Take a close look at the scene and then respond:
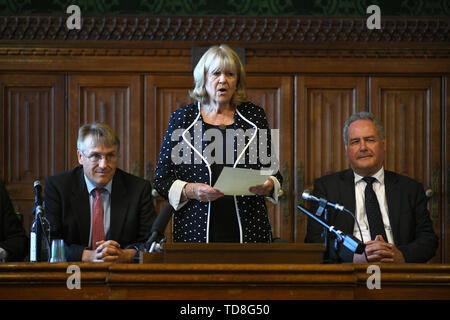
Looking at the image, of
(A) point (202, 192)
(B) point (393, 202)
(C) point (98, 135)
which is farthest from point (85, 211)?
(B) point (393, 202)

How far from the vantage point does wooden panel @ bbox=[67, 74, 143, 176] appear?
4789 millimetres

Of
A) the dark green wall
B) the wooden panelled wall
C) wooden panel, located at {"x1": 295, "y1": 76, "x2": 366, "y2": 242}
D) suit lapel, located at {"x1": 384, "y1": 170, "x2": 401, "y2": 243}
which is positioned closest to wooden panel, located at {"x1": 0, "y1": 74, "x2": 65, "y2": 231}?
the wooden panelled wall

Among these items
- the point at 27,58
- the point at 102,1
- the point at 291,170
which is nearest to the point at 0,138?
the point at 27,58

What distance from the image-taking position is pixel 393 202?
3367mm

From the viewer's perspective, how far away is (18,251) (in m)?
3.14

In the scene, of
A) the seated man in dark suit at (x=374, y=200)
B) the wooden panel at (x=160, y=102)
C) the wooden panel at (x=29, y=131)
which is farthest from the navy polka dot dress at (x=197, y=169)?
the wooden panel at (x=29, y=131)

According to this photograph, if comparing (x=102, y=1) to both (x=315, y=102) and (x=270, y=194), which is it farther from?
(x=270, y=194)

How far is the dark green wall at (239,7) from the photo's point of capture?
4.86 meters

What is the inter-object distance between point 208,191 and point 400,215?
129 centimetres

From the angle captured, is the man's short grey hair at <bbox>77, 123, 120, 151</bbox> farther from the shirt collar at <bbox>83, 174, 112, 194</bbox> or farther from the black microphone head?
the black microphone head

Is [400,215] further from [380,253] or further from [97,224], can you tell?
[97,224]

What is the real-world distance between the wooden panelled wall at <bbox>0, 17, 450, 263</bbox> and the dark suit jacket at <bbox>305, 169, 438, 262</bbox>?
134 cm

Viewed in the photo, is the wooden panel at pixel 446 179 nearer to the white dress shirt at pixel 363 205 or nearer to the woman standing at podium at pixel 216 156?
the white dress shirt at pixel 363 205

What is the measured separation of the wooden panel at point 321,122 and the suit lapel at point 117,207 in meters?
1.80
